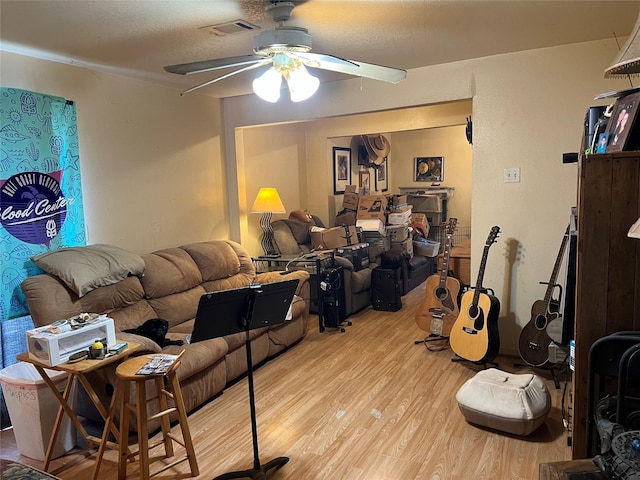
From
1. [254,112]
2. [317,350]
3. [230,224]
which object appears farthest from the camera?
[230,224]

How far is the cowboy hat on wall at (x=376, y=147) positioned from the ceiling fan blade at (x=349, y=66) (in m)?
4.43

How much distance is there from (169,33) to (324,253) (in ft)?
8.82

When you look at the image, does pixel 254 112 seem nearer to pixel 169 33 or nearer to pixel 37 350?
pixel 169 33

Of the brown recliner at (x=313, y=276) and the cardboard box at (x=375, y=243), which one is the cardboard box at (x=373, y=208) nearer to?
the cardboard box at (x=375, y=243)

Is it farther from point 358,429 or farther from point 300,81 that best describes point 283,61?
point 358,429

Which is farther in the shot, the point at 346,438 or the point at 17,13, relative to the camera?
the point at 346,438

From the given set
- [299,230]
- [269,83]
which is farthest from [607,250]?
[299,230]

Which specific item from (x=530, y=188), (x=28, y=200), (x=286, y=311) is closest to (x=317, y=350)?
(x=286, y=311)

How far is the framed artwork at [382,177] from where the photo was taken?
775 cm

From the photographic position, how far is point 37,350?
7.54 feet

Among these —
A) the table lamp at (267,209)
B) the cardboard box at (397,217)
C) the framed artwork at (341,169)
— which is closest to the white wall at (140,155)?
the table lamp at (267,209)

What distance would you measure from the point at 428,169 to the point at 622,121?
6304 mm

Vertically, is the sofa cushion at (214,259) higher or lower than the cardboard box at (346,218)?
lower

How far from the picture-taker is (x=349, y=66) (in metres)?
2.32
